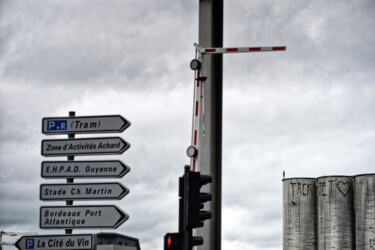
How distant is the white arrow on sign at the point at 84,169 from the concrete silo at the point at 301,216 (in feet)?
83.6

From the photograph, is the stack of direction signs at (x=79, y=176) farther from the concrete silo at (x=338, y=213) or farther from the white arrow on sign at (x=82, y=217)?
the concrete silo at (x=338, y=213)

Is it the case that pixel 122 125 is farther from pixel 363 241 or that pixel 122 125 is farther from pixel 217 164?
pixel 363 241

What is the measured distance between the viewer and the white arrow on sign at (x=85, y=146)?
38.4 ft

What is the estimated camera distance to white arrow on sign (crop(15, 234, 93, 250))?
1125cm

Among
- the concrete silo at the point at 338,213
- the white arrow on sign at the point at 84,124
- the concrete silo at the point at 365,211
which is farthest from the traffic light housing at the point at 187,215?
the concrete silo at the point at 338,213

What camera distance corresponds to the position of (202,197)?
10.4 meters

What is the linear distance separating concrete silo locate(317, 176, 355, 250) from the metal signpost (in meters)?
24.1

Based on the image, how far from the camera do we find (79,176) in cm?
1184

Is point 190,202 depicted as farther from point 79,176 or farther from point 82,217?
point 79,176

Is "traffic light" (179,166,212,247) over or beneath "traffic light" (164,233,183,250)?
over

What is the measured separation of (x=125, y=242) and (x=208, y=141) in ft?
257

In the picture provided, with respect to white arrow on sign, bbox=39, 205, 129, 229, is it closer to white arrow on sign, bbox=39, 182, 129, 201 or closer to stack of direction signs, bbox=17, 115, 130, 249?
stack of direction signs, bbox=17, 115, 130, 249

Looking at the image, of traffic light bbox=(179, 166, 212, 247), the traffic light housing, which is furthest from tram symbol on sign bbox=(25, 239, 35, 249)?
traffic light bbox=(179, 166, 212, 247)

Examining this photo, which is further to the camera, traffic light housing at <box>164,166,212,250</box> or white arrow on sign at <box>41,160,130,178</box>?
white arrow on sign at <box>41,160,130,178</box>
